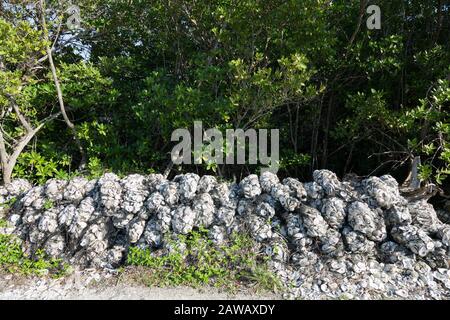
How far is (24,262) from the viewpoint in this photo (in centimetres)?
383

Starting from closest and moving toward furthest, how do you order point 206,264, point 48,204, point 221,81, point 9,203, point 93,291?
1. point 93,291
2. point 206,264
3. point 48,204
4. point 9,203
5. point 221,81

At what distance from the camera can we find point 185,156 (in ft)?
17.1

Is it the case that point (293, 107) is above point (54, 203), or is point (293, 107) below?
above

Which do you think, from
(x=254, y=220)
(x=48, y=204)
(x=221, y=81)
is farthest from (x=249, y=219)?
(x=48, y=204)

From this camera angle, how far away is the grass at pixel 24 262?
12.3ft

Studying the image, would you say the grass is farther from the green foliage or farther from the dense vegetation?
the dense vegetation

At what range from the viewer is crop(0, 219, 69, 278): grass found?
3.74 metres

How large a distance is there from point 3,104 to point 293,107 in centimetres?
413

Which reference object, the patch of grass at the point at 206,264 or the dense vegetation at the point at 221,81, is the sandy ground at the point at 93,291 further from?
the dense vegetation at the point at 221,81

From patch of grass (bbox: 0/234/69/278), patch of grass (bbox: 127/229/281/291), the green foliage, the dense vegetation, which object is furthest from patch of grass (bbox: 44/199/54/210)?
patch of grass (bbox: 127/229/281/291)

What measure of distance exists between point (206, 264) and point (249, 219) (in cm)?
69

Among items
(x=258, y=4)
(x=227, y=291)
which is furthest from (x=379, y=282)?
(x=258, y=4)

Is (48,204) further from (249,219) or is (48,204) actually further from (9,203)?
(249,219)

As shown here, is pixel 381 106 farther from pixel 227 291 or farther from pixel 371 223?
pixel 227 291
